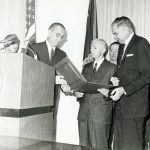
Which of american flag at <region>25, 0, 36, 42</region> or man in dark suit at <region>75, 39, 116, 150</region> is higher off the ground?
american flag at <region>25, 0, 36, 42</region>

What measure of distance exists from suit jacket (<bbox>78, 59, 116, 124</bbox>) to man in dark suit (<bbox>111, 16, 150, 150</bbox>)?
0.19m

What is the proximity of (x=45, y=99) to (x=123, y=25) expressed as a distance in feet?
3.99

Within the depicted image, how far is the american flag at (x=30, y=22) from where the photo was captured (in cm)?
541

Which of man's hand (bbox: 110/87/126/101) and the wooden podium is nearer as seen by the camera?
the wooden podium

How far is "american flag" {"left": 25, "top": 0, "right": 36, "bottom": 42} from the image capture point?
17.7 feet

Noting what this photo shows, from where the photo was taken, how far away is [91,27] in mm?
4938

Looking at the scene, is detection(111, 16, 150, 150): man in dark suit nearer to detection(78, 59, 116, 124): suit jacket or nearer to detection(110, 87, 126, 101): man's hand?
detection(110, 87, 126, 101): man's hand

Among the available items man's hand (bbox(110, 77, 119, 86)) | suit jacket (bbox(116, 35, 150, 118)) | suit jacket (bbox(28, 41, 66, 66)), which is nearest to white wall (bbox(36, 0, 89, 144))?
suit jacket (bbox(28, 41, 66, 66))

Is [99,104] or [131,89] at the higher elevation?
[131,89]

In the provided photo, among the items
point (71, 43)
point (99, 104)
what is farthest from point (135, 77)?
point (71, 43)

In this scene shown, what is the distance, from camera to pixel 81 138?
333 centimetres

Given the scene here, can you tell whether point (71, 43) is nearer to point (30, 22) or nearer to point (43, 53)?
point (30, 22)

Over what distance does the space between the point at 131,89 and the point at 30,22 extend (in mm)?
3332

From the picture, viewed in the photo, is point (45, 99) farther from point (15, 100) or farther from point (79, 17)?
point (79, 17)
